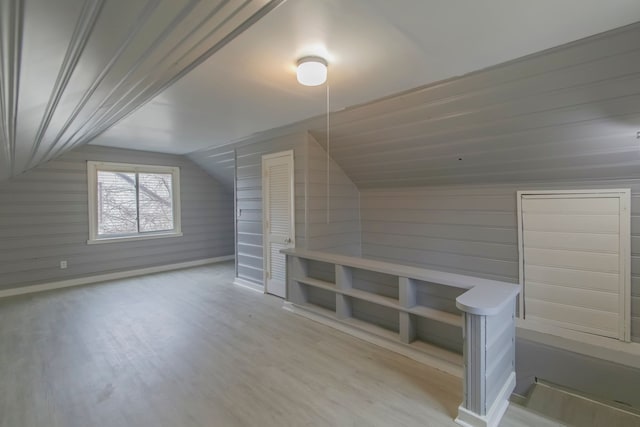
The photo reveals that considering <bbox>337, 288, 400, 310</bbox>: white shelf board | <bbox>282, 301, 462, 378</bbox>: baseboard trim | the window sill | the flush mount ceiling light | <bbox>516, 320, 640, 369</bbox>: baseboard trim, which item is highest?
the flush mount ceiling light

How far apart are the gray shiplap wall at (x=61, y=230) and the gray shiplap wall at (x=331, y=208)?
3528mm

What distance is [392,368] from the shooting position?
2.48m

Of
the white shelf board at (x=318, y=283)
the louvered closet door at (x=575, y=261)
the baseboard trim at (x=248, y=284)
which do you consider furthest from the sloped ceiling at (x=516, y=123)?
the baseboard trim at (x=248, y=284)

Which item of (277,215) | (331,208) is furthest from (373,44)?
(277,215)

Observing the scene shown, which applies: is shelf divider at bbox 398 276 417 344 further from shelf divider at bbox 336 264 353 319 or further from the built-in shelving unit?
shelf divider at bbox 336 264 353 319

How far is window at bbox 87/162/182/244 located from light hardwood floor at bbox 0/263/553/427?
1.83 meters

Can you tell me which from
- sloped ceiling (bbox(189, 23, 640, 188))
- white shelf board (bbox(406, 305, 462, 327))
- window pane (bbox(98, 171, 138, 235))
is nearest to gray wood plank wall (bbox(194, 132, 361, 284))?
sloped ceiling (bbox(189, 23, 640, 188))

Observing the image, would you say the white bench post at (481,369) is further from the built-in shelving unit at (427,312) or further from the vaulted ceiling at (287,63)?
the vaulted ceiling at (287,63)

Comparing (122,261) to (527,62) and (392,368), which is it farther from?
(527,62)

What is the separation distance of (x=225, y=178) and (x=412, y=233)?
13.3 feet

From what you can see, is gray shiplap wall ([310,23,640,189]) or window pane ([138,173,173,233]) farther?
window pane ([138,173,173,233])

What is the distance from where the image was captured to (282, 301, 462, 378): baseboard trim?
2409 millimetres

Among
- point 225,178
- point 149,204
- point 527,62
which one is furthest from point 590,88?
point 149,204

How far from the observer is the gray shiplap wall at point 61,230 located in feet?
14.8
